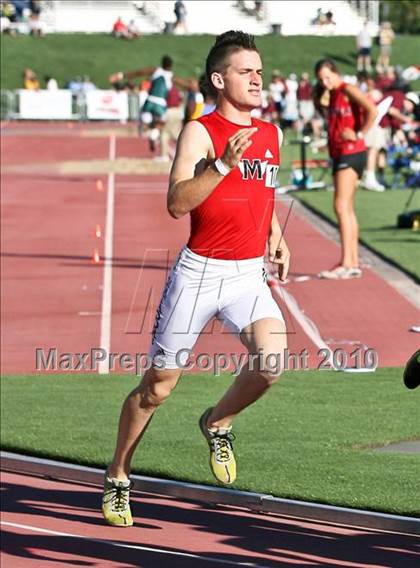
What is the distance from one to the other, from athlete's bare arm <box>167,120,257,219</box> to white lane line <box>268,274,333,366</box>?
601 centimetres

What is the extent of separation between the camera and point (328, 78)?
17125 millimetres

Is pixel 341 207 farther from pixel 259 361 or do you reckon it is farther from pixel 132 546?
pixel 259 361

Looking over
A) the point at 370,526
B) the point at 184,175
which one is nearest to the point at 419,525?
the point at 370,526

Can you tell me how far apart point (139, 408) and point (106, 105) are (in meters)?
55.9

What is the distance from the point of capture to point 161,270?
1895 cm

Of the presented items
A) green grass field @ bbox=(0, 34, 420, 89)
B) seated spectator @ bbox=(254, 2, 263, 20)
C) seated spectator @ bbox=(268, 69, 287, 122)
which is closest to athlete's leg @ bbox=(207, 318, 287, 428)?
seated spectator @ bbox=(268, 69, 287, 122)

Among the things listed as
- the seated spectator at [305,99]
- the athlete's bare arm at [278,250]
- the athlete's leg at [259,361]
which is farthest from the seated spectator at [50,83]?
the athlete's leg at [259,361]

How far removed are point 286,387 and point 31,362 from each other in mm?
2610

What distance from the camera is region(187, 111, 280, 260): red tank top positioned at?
24.2 ft

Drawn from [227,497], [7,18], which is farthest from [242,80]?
[7,18]

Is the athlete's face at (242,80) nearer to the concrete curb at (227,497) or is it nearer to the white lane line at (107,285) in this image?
the concrete curb at (227,497)

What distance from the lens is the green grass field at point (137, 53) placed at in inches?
2692

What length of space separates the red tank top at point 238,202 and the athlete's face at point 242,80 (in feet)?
0.40

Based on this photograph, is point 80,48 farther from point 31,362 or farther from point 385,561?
point 385,561
